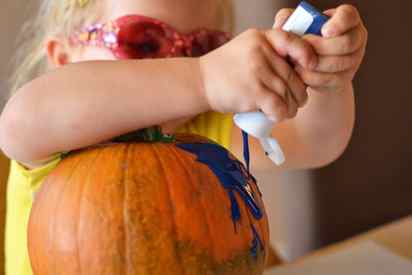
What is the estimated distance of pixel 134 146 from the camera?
19.3 inches

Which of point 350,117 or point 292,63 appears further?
point 350,117

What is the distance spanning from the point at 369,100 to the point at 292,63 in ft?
3.06

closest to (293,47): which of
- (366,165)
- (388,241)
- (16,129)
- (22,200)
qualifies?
(16,129)

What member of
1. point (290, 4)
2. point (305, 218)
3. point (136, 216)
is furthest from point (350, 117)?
point (305, 218)

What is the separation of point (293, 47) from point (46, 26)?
1.95 feet

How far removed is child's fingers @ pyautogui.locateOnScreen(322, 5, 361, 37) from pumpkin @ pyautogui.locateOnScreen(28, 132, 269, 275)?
133 millimetres

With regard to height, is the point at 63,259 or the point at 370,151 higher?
the point at 63,259

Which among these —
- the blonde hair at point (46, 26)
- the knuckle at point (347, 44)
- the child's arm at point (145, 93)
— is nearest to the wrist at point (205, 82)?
the child's arm at point (145, 93)

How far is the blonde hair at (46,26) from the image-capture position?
805mm

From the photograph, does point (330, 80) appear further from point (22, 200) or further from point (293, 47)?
point (22, 200)

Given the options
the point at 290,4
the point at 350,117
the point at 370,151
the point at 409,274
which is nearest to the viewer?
the point at 350,117

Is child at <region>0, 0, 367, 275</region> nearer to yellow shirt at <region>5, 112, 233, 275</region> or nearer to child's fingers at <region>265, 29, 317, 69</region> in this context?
child's fingers at <region>265, 29, 317, 69</region>

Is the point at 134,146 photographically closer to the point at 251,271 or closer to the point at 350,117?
the point at 251,271

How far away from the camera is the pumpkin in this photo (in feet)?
1.46
